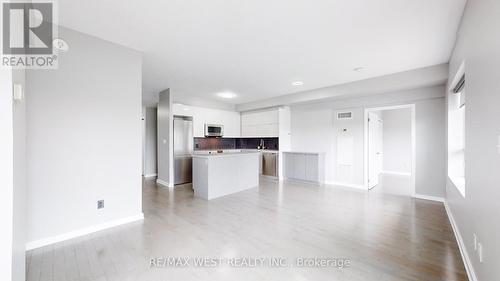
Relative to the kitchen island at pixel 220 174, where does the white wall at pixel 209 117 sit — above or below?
above

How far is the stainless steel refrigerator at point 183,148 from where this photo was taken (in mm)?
5676

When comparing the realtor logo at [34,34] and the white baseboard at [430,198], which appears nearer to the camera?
the realtor logo at [34,34]

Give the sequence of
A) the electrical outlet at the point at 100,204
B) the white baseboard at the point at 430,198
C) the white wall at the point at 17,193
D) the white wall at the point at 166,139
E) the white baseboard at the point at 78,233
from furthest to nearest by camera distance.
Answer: the white wall at the point at 166,139
the white baseboard at the point at 430,198
the electrical outlet at the point at 100,204
the white baseboard at the point at 78,233
the white wall at the point at 17,193

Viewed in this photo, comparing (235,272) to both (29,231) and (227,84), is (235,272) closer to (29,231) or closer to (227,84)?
(29,231)

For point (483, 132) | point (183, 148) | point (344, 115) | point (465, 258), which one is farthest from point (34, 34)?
point (344, 115)

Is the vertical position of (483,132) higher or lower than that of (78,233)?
higher

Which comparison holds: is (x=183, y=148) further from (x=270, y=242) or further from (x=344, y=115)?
(x=344, y=115)

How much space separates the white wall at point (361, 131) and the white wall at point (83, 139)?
15.9 feet

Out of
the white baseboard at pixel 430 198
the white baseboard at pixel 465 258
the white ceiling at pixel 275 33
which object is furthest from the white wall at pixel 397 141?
the white baseboard at pixel 465 258

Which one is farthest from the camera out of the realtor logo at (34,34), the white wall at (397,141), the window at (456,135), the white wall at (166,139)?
the white wall at (397,141)

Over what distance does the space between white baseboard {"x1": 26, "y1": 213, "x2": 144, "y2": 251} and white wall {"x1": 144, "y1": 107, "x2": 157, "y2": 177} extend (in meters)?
4.24

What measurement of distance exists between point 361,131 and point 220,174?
375cm

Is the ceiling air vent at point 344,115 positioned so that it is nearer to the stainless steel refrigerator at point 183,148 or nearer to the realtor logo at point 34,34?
the stainless steel refrigerator at point 183,148

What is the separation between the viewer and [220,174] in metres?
4.62
